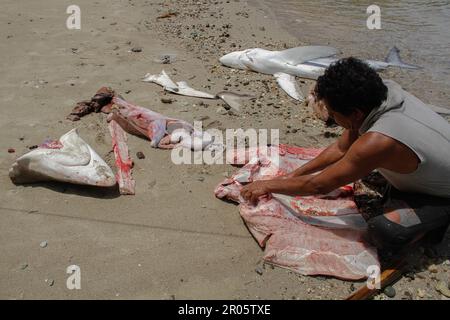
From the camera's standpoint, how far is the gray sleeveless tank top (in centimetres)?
252

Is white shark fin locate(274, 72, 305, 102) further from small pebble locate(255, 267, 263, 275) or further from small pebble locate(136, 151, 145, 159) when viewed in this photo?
small pebble locate(255, 267, 263, 275)

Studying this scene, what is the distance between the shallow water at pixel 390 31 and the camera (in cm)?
623

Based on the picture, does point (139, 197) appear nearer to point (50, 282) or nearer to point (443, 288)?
point (50, 282)

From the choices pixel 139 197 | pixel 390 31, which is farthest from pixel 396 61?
pixel 139 197

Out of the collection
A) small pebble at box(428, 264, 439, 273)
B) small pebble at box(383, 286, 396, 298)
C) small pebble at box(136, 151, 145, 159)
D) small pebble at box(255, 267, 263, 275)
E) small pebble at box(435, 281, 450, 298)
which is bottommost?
small pebble at box(255, 267, 263, 275)

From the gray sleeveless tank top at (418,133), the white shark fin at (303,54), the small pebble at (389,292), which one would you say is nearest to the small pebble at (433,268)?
the small pebble at (389,292)

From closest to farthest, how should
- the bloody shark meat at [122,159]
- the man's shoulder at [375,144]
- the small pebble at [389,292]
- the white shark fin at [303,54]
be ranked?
the man's shoulder at [375,144] → the small pebble at [389,292] → the bloody shark meat at [122,159] → the white shark fin at [303,54]

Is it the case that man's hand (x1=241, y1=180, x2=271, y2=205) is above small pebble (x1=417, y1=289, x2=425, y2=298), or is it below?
above

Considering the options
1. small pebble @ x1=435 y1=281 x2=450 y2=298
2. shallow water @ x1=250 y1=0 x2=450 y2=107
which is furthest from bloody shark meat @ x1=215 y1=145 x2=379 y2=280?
shallow water @ x1=250 y1=0 x2=450 y2=107

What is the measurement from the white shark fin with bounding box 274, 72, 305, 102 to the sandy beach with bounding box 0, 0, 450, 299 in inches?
4.6

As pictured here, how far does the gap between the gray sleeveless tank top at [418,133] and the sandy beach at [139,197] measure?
61 cm

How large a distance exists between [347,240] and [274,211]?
558 millimetres

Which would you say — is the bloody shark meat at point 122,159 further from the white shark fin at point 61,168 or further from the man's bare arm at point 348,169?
the man's bare arm at point 348,169
